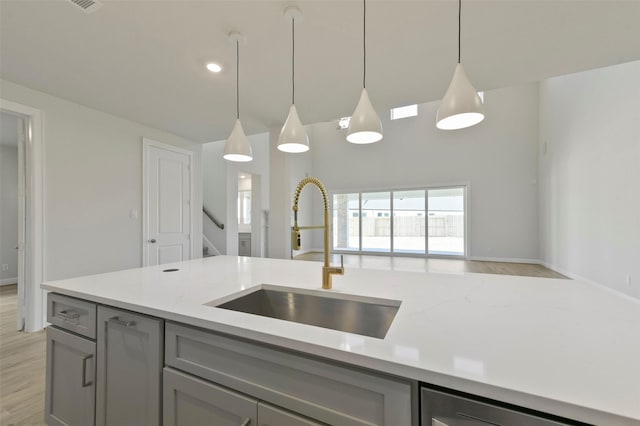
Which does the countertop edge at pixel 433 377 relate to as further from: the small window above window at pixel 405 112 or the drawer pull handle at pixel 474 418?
the small window above window at pixel 405 112

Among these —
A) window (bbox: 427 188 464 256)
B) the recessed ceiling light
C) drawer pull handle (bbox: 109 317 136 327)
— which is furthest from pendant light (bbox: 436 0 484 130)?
window (bbox: 427 188 464 256)

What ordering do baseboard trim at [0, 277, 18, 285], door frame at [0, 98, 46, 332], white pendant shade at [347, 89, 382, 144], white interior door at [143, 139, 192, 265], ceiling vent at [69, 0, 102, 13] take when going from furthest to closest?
1. baseboard trim at [0, 277, 18, 285]
2. white interior door at [143, 139, 192, 265]
3. door frame at [0, 98, 46, 332]
4. ceiling vent at [69, 0, 102, 13]
5. white pendant shade at [347, 89, 382, 144]

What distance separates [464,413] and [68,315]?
1.55m

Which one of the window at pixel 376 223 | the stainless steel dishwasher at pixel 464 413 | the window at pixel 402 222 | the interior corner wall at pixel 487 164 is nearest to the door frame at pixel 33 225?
the stainless steel dishwasher at pixel 464 413

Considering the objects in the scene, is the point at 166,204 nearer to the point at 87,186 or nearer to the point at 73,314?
the point at 87,186

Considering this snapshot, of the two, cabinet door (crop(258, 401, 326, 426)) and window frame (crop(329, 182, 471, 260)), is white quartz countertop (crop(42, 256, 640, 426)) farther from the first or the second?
window frame (crop(329, 182, 471, 260))

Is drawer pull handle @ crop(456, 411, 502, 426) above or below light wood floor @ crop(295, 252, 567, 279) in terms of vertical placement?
above

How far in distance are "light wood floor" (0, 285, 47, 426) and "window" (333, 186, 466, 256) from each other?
6603 mm

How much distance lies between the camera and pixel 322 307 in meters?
1.16

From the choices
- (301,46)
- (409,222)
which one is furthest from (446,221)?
(301,46)

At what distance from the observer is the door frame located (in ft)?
8.58

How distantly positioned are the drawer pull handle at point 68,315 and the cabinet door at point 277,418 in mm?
985

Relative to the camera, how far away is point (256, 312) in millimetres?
1263

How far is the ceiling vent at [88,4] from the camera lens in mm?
1590
